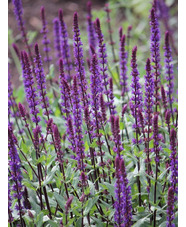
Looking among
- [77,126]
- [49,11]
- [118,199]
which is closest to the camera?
[118,199]

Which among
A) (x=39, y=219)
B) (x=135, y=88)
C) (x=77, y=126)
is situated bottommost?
(x=39, y=219)

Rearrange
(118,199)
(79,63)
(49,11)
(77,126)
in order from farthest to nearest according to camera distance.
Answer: (49,11)
(79,63)
(77,126)
(118,199)

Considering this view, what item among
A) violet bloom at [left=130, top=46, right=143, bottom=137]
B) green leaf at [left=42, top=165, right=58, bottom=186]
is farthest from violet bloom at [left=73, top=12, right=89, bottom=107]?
green leaf at [left=42, top=165, right=58, bottom=186]

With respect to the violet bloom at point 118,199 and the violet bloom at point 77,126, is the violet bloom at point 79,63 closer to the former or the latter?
the violet bloom at point 77,126

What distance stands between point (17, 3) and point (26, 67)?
5.42 feet

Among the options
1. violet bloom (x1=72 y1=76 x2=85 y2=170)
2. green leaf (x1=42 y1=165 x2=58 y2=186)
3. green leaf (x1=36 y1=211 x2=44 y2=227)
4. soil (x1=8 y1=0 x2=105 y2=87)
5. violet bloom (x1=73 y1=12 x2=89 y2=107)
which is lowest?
green leaf (x1=36 y1=211 x2=44 y2=227)

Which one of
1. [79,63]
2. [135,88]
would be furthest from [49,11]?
[135,88]

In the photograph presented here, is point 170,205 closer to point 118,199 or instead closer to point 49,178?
point 118,199

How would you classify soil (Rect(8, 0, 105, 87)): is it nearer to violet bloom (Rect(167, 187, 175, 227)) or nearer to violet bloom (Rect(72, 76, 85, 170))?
violet bloom (Rect(72, 76, 85, 170))

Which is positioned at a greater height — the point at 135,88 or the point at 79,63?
the point at 79,63
